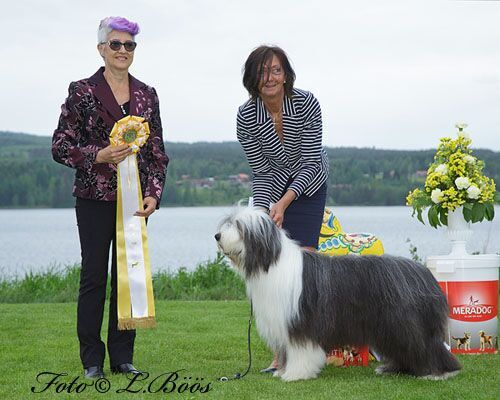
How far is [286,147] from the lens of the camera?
16.1 ft

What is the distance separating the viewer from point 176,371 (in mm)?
4820

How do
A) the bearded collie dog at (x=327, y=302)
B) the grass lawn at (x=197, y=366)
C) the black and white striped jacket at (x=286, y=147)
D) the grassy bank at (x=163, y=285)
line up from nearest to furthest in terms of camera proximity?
the grass lawn at (x=197, y=366), the bearded collie dog at (x=327, y=302), the black and white striped jacket at (x=286, y=147), the grassy bank at (x=163, y=285)

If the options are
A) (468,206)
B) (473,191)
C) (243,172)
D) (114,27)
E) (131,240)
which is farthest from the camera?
(243,172)

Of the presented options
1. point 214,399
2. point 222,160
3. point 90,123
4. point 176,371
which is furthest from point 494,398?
point 222,160

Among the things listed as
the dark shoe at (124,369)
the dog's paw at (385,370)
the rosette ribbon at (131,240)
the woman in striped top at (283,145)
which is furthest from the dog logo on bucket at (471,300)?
the dark shoe at (124,369)

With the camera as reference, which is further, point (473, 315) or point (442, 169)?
point (442, 169)

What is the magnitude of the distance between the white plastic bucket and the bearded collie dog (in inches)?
34.6

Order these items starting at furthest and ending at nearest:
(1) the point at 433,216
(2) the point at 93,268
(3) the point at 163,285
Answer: (3) the point at 163,285 < (1) the point at 433,216 < (2) the point at 93,268

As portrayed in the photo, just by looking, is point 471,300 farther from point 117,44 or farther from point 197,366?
point 117,44

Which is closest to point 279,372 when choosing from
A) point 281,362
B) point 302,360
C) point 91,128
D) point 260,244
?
point 281,362

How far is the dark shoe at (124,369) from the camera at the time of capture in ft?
15.4

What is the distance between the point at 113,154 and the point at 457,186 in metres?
2.51

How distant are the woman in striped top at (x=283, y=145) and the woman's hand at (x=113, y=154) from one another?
0.85 meters

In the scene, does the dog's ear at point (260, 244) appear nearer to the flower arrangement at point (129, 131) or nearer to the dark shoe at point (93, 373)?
the flower arrangement at point (129, 131)
